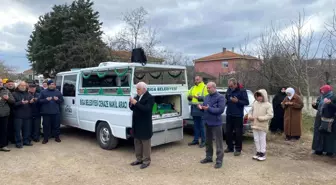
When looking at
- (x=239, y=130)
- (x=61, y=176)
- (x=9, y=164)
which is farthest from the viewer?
(x=239, y=130)

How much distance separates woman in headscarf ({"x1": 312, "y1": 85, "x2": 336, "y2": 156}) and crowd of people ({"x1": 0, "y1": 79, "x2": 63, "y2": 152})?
6.65 meters

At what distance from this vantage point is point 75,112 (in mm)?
7656

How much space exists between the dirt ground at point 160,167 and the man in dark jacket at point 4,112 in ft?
1.00

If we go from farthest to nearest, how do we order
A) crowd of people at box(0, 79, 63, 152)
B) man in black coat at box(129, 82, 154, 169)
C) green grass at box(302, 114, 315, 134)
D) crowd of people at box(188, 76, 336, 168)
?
green grass at box(302, 114, 315, 134) → crowd of people at box(0, 79, 63, 152) → crowd of people at box(188, 76, 336, 168) → man in black coat at box(129, 82, 154, 169)

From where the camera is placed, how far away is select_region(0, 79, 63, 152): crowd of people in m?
6.48

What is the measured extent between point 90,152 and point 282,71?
986cm

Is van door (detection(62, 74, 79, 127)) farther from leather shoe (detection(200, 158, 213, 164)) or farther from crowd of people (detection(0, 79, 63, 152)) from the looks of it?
leather shoe (detection(200, 158, 213, 164))

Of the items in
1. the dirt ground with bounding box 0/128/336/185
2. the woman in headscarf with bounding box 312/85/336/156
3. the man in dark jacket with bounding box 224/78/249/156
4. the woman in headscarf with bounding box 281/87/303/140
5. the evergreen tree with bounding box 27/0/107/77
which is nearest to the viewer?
the dirt ground with bounding box 0/128/336/185

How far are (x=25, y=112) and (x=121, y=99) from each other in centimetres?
278

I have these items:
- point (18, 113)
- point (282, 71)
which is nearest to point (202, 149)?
point (18, 113)

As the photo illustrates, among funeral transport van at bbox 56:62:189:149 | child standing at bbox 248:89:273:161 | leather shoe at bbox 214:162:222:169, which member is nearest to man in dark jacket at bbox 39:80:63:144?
funeral transport van at bbox 56:62:189:149

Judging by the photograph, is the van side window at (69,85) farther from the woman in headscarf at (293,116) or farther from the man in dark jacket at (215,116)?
the woman in headscarf at (293,116)

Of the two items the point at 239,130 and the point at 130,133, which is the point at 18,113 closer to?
the point at 130,133

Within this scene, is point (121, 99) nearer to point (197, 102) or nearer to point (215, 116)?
point (197, 102)
